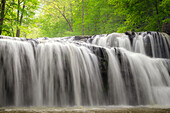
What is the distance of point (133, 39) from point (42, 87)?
6451 mm

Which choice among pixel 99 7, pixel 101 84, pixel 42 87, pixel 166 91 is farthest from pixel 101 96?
pixel 99 7

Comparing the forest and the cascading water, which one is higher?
the forest

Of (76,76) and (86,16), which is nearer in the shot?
(76,76)

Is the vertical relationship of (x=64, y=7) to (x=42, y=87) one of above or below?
above

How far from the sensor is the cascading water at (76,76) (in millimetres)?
4582

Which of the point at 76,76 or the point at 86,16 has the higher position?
the point at 86,16

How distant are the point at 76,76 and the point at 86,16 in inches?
675

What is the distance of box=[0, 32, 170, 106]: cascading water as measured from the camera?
4.58 meters

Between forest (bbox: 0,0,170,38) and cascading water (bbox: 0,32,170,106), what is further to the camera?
forest (bbox: 0,0,170,38)

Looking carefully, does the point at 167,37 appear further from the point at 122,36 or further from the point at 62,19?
the point at 62,19

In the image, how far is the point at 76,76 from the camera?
525 centimetres

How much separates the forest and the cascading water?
5435mm

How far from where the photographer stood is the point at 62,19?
86.4ft

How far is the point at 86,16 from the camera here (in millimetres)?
21141
